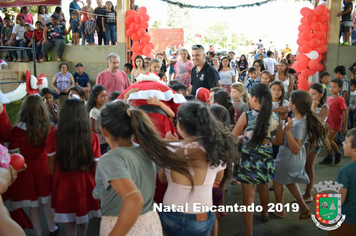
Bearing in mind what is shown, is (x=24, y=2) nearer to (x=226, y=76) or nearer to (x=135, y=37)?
(x=135, y=37)

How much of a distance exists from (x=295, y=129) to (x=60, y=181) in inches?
89.7

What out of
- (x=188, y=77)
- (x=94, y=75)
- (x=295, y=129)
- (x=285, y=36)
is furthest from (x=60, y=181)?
(x=285, y=36)

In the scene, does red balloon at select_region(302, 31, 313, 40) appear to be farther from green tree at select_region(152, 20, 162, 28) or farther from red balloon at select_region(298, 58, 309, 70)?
green tree at select_region(152, 20, 162, 28)

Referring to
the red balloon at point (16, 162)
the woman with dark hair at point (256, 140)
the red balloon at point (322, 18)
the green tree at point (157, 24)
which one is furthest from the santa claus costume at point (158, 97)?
the green tree at point (157, 24)

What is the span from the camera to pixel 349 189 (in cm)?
205

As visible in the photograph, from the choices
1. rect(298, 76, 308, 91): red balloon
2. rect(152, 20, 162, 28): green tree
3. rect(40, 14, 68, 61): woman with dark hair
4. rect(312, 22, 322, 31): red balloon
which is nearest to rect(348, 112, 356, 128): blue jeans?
rect(298, 76, 308, 91): red balloon

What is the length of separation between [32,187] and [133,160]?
1.60 metres

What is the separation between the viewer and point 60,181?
→ 8.04ft

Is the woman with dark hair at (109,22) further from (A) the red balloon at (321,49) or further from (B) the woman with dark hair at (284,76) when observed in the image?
(A) the red balloon at (321,49)

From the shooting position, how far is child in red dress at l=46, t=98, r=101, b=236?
92.0 inches

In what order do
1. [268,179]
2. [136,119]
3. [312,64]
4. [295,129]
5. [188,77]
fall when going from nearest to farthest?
1. [136,119]
2. [268,179]
3. [295,129]
4. [188,77]
5. [312,64]

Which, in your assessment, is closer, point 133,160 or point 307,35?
point 133,160

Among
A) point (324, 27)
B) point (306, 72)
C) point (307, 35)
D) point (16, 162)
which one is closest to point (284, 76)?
point (306, 72)

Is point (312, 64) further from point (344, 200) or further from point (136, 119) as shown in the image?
point (136, 119)
